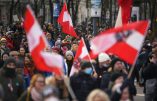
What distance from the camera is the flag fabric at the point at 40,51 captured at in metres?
8.94

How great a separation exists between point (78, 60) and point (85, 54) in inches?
8.1

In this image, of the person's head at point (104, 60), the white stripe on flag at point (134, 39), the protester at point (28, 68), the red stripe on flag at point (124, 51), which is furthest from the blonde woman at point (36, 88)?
the protester at point (28, 68)

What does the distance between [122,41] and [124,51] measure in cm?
16

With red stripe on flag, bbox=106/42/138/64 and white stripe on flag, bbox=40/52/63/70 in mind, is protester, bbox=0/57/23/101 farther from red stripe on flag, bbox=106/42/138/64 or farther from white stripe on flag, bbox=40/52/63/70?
red stripe on flag, bbox=106/42/138/64

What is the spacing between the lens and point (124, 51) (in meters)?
9.58

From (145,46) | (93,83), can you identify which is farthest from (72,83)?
(145,46)

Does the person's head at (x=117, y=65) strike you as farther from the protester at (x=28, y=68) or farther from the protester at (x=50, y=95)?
the protester at (x=50, y=95)

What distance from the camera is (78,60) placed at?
1366 cm

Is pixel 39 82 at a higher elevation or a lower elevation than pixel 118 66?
higher

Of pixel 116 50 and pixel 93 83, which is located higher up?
pixel 116 50

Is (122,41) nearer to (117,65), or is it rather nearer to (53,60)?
(53,60)

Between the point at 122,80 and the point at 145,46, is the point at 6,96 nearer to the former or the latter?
the point at 122,80

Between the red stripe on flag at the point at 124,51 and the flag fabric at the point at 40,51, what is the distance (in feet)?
2.93

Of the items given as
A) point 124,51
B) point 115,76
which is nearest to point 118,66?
point 115,76
